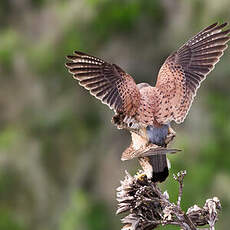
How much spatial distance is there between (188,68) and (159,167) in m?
0.66

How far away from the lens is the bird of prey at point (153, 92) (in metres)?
3.36

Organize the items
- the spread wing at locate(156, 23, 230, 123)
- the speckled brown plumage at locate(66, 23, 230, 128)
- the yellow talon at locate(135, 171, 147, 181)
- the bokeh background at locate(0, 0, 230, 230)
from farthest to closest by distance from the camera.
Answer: the bokeh background at locate(0, 0, 230, 230) < the spread wing at locate(156, 23, 230, 123) < the speckled brown plumage at locate(66, 23, 230, 128) < the yellow talon at locate(135, 171, 147, 181)

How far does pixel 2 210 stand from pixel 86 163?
1.09 m

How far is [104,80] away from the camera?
363 cm

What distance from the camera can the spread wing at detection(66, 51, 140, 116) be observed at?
3.52 m

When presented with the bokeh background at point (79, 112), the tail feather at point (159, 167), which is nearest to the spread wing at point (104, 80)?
the tail feather at point (159, 167)


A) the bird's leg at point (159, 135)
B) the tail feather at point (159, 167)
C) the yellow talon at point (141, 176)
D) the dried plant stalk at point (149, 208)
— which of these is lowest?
the dried plant stalk at point (149, 208)

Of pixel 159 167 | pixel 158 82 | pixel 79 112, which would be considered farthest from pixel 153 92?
pixel 79 112

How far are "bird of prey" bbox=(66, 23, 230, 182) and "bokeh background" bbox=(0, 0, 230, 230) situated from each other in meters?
4.50

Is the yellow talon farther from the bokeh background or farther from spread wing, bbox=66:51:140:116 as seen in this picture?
the bokeh background

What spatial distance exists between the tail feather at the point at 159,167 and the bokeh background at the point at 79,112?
4936mm

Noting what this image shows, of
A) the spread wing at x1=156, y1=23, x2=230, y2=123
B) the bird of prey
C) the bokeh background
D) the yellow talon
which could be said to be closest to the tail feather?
the bird of prey

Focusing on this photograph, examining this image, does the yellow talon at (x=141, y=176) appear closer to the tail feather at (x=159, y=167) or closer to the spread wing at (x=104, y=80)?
the tail feather at (x=159, y=167)

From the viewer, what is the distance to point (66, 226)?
8789 millimetres
